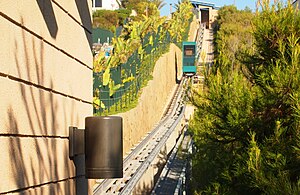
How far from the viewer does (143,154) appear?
73.4 feet

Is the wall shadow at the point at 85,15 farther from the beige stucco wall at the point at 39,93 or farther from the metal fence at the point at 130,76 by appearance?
the metal fence at the point at 130,76

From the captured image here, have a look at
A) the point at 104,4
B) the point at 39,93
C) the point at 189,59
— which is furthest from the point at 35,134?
the point at 104,4

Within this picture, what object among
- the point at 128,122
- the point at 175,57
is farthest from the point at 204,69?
the point at 175,57

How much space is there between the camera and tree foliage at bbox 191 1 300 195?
8312 millimetres

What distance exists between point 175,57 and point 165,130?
62.4 feet

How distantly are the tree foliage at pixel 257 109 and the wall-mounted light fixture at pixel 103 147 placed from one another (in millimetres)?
4055

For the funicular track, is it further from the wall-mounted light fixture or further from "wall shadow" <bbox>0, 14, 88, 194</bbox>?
"wall shadow" <bbox>0, 14, 88, 194</bbox>

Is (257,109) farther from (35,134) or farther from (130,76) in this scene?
(130,76)

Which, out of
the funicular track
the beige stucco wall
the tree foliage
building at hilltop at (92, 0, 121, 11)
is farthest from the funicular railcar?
the beige stucco wall

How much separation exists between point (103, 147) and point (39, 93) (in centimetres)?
78

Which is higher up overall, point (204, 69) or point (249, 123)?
point (204, 69)

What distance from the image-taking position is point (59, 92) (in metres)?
3.77

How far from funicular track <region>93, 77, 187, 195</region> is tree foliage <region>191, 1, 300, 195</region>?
5024mm

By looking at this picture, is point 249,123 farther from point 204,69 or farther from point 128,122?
point 128,122
